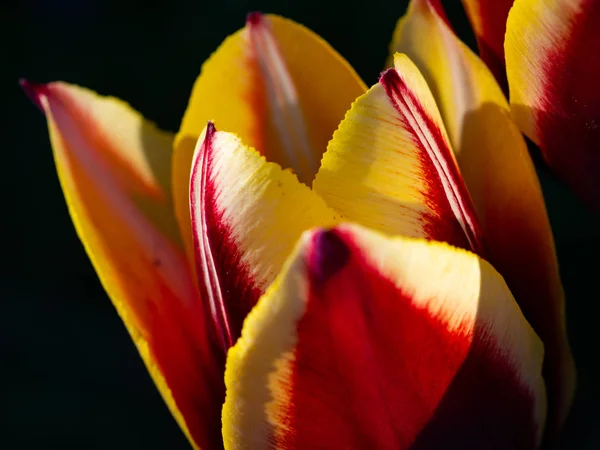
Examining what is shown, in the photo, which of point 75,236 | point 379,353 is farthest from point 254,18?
Answer: point 75,236

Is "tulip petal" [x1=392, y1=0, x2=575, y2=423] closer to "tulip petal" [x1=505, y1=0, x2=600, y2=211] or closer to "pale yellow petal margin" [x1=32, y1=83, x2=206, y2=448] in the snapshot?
"tulip petal" [x1=505, y1=0, x2=600, y2=211]

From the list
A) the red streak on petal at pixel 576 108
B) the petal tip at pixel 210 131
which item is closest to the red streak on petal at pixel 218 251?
the petal tip at pixel 210 131

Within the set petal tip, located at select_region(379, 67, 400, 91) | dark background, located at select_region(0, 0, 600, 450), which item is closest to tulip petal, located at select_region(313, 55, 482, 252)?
petal tip, located at select_region(379, 67, 400, 91)

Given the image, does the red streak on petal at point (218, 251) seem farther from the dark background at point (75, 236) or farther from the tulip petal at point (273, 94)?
the dark background at point (75, 236)

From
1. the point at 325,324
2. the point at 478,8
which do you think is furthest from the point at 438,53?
the point at 325,324

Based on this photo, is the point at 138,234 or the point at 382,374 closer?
the point at 382,374

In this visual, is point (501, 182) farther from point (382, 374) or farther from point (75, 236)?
point (75, 236)

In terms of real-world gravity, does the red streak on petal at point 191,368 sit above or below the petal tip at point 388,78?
below
